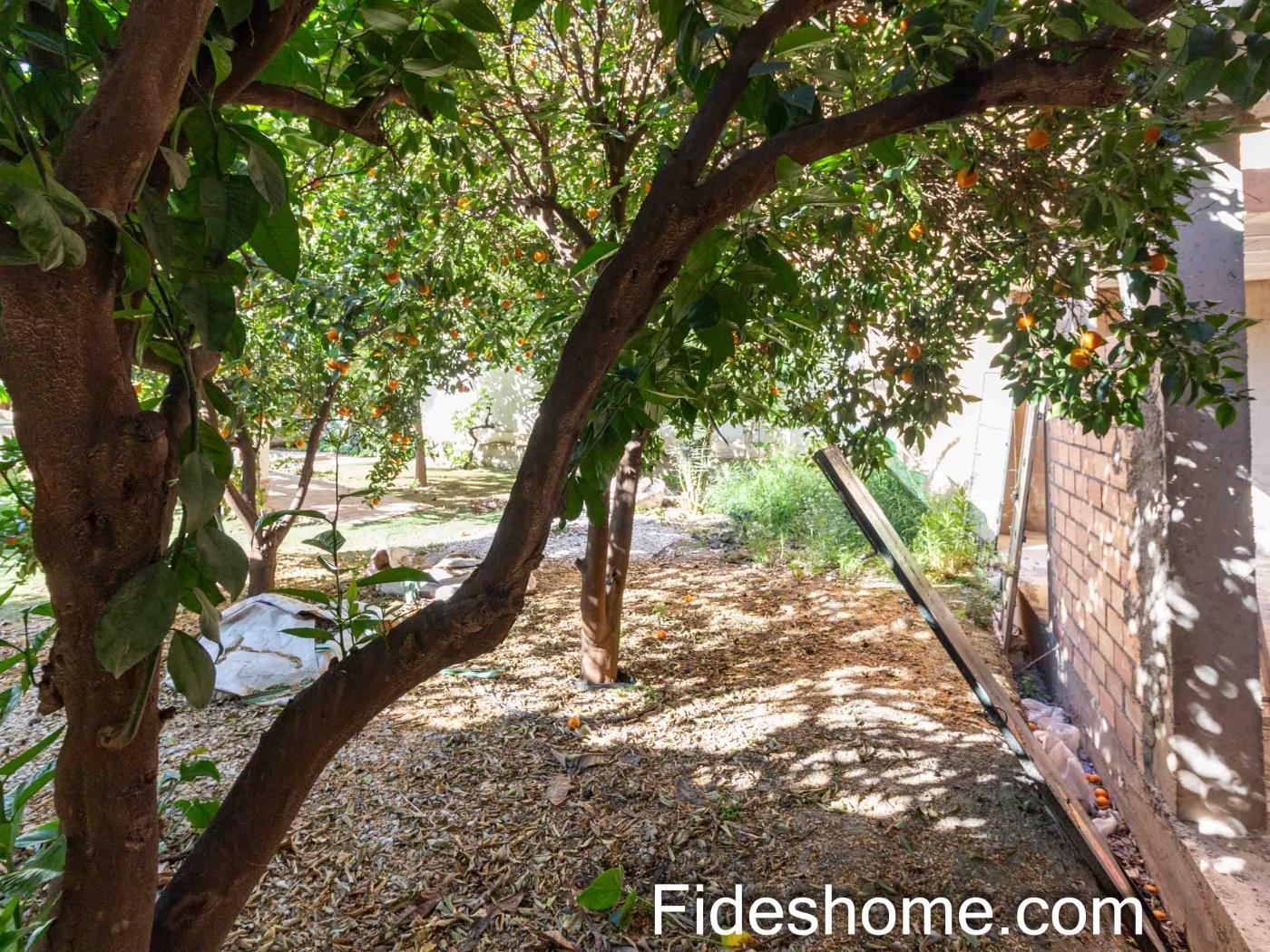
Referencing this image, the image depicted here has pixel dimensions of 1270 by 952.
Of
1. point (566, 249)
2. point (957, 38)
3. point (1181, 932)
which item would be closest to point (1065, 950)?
point (1181, 932)

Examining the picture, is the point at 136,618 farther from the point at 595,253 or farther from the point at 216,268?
the point at 595,253

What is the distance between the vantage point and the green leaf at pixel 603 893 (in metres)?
1.86

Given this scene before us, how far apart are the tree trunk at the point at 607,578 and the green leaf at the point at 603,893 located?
143cm

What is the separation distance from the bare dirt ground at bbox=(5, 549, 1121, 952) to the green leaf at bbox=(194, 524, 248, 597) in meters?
1.42

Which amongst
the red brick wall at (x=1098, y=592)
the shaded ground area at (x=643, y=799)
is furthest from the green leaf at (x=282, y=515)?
the red brick wall at (x=1098, y=592)

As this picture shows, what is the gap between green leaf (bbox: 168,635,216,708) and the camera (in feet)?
2.53

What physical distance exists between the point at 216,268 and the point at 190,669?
38cm

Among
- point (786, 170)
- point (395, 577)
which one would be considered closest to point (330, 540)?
point (395, 577)

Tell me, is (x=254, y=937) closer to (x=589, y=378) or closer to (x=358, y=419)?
(x=589, y=378)

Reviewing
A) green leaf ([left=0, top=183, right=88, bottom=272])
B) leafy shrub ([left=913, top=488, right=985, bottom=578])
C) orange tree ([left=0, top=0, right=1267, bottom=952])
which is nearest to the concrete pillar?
orange tree ([left=0, top=0, right=1267, bottom=952])

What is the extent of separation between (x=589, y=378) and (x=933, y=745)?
2247 millimetres

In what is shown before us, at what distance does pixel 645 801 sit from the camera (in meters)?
2.43

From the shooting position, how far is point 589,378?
1034mm

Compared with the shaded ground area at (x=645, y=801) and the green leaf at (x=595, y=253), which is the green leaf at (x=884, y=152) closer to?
the green leaf at (x=595, y=253)
